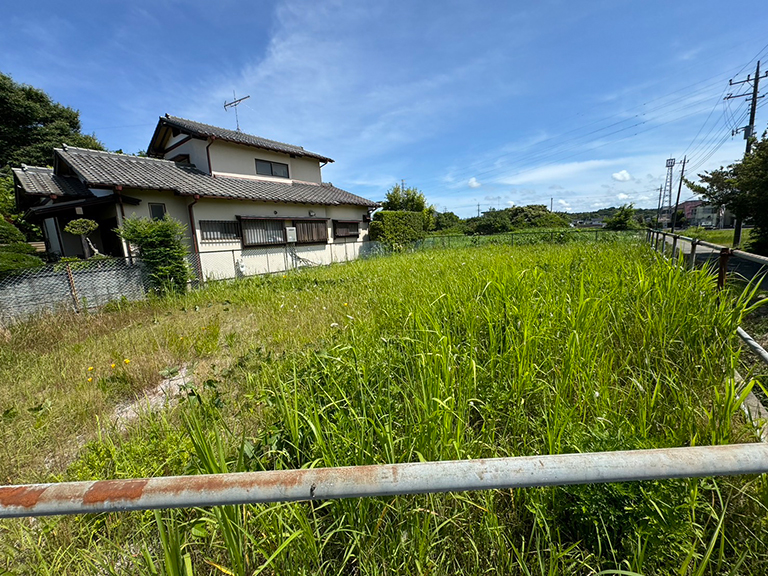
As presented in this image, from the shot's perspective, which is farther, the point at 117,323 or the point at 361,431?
the point at 117,323

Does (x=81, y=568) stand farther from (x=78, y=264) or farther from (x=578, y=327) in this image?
(x=78, y=264)

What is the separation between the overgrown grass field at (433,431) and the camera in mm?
1105

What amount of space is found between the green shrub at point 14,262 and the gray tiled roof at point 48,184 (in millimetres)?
3493

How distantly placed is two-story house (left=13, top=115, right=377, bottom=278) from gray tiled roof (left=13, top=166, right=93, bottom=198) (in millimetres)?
25

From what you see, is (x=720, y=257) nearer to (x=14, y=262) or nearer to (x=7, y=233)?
(x=14, y=262)

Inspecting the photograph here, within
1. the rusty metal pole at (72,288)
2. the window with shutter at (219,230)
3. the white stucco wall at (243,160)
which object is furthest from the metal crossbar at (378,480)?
the white stucco wall at (243,160)

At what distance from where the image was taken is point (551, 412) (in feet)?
4.99

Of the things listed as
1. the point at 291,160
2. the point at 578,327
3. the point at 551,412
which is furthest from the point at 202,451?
the point at 291,160

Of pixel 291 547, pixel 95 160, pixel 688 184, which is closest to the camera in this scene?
pixel 291 547

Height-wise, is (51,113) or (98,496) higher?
(51,113)

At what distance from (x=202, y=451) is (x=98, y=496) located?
70 cm

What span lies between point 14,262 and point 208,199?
5.47m

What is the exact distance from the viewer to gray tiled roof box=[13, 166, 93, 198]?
8.41 metres

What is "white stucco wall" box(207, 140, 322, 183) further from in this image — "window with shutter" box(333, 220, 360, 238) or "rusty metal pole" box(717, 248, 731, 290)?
"rusty metal pole" box(717, 248, 731, 290)
